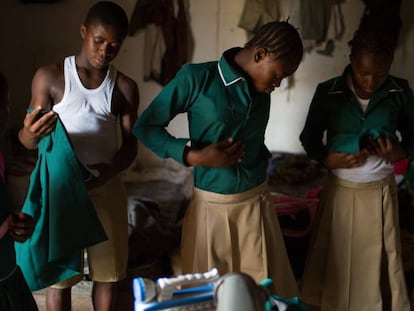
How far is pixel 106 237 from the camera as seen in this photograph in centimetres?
165

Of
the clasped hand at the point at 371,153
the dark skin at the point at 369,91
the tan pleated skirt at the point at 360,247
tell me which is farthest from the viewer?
the tan pleated skirt at the point at 360,247

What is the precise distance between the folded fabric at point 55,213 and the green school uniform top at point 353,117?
0.89m

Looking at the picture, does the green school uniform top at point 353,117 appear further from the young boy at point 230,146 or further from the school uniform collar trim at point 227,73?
the school uniform collar trim at point 227,73

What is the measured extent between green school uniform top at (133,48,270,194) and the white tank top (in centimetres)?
15

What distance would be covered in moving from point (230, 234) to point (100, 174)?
484 mm

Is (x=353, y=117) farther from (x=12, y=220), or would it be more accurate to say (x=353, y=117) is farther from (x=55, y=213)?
(x=12, y=220)

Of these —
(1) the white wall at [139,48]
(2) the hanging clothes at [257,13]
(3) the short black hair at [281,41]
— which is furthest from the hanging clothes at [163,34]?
(3) the short black hair at [281,41]

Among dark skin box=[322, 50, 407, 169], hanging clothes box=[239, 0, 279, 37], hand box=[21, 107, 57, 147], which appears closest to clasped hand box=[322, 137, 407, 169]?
dark skin box=[322, 50, 407, 169]

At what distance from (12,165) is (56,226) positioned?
191 cm

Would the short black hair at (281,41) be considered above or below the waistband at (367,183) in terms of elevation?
above

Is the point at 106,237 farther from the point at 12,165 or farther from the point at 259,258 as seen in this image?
the point at 12,165

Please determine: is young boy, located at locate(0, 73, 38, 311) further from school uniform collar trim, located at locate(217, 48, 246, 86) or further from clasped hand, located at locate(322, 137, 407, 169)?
clasped hand, located at locate(322, 137, 407, 169)

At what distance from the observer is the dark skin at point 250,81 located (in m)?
1.50

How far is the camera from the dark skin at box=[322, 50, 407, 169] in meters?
1.72
